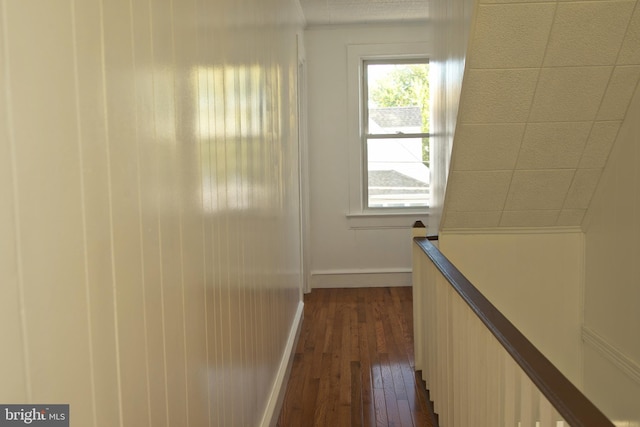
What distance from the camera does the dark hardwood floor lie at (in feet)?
11.1

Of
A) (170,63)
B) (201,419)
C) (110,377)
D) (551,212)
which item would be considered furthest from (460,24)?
(110,377)

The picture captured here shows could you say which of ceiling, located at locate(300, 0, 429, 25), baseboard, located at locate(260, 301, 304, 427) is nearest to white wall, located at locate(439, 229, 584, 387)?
baseboard, located at locate(260, 301, 304, 427)

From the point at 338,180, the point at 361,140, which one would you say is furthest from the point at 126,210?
the point at 361,140

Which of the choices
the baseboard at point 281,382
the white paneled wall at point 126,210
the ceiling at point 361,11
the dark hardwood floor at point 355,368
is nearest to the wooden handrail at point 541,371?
the white paneled wall at point 126,210

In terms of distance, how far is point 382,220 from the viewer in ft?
21.5

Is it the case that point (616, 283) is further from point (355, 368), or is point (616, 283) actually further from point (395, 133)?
point (395, 133)

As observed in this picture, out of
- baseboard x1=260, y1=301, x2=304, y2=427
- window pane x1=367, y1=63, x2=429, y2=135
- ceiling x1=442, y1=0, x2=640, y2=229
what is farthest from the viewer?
window pane x1=367, y1=63, x2=429, y2=135

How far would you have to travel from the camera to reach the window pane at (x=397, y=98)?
652cm

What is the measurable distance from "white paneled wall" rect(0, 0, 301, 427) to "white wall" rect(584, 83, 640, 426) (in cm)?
184

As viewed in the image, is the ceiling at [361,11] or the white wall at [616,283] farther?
the ceiling at [361,11]

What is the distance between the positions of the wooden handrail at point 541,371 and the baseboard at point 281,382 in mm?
1276

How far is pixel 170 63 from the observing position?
4.88ft

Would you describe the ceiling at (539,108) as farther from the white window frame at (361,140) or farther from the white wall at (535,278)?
the white window frame at (361,140)

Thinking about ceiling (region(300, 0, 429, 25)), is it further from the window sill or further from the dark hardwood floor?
the dark hardwood floor
